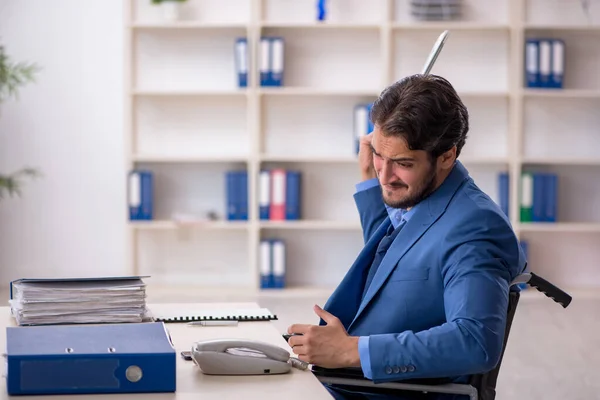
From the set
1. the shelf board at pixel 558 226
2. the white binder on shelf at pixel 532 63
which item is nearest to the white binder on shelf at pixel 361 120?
the white binder on shelf at pixel 532 63

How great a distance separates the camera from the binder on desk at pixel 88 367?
1492 mm

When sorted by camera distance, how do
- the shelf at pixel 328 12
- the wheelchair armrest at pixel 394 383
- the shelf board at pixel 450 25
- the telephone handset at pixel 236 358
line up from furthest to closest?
the shelf at pixel 328 12
the shelf board at pixel 450 25
the wheelchair armrest at pixel 394 383
the telephone handset at pixel 236 358

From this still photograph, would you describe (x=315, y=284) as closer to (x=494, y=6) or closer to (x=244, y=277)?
(x=244, y=277)

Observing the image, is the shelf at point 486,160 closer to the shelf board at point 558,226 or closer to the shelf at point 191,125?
the shelf board at point 558,226

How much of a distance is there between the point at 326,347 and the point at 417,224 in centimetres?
35

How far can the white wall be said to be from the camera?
6164 mm

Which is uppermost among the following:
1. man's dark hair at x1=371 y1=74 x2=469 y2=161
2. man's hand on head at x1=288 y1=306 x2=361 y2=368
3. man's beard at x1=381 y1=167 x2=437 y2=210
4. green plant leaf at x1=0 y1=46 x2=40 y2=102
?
green plant leaf at x1=0 y1=46 x2=40 y2=102

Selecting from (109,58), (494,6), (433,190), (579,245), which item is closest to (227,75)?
(109,58)

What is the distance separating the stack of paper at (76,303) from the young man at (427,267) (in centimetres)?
44

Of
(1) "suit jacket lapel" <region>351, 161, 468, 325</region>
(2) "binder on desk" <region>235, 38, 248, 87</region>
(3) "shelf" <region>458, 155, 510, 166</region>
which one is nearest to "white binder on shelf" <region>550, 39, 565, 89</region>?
(3) "shelf" <region>458, 155, 510, 166</region>

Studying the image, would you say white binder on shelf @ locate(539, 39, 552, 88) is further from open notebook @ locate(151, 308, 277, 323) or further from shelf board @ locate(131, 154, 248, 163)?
open notebook @ locate(151, 308, 277, 323)

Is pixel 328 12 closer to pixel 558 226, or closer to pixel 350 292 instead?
pixel 558 226

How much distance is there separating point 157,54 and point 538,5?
8.43 ft

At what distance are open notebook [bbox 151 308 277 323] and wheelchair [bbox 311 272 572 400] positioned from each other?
398 millimetres
